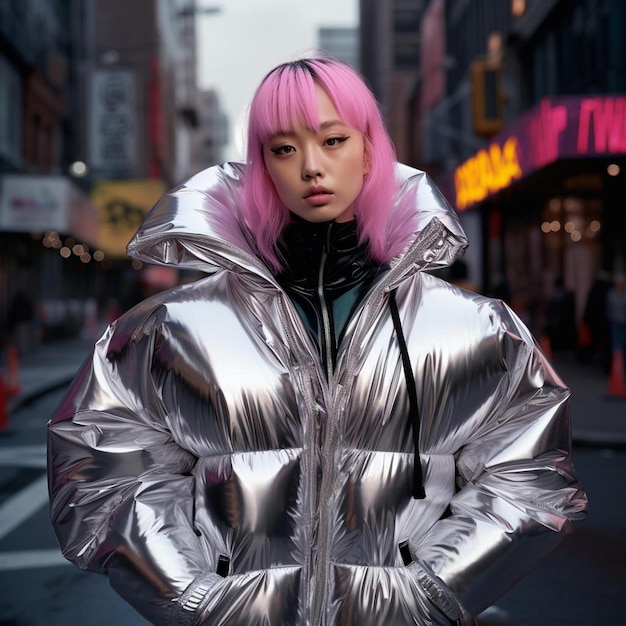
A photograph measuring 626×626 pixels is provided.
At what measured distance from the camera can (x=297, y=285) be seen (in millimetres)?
2309

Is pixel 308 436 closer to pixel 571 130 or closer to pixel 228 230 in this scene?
pixel 228 230

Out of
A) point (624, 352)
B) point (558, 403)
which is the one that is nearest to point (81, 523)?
point (558, 403)

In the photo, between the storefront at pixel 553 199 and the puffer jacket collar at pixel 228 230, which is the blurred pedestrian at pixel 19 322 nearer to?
the storefront at pixel 553 199

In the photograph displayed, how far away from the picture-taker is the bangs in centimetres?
217

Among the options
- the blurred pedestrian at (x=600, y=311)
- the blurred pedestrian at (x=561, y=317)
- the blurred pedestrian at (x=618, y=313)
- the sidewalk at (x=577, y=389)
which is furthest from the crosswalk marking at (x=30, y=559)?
the blurred pedestrian at (x=561, y=317)

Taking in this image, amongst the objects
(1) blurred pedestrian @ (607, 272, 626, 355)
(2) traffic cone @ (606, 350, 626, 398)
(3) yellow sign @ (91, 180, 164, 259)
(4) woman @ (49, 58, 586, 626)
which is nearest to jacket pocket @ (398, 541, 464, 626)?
(4) woman @ (49, 58, 586, 626)

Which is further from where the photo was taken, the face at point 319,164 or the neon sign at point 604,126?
the neon sign at point 604,126

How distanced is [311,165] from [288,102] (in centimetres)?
14

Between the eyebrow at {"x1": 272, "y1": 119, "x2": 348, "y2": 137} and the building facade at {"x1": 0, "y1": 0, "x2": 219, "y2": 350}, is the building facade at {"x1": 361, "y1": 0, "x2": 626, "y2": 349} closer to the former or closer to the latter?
the building facade at {"x1": 0, "y1": 0, "x2": 219, "y2": 350}

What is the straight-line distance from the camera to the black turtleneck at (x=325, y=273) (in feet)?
7.45

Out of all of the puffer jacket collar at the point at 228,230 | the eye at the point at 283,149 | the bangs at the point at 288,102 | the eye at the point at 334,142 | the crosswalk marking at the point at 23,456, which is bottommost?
the crosswalk marking at the point at 23,456

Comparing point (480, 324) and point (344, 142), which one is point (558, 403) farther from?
point (344, 142)

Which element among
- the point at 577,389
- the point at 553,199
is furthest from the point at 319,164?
the point at 553,199

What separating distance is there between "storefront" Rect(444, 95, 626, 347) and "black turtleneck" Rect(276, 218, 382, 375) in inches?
577
